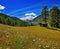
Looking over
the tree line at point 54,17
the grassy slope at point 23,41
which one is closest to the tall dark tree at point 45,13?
the tree line at point 54,17

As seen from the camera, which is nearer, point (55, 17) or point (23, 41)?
point (23, 41)

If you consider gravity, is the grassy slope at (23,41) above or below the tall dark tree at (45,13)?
below

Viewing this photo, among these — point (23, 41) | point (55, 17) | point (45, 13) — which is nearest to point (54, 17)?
point (55, 17)

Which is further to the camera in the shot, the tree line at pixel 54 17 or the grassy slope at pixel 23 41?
the tree line at pixel 54 17

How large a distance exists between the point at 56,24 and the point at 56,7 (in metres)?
9.29

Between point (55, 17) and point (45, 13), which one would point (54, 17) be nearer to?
point (55, 17)

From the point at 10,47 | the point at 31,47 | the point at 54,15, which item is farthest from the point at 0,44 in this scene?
the point at 54,15

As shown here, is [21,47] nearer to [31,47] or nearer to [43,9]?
[31,47]

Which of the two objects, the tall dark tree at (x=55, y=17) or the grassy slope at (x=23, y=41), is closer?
the grassy slope at (x=23, y=41)

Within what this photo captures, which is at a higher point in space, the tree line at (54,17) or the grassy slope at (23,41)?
the tree line at (54,17)

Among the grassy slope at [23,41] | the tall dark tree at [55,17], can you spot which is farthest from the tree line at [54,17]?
the grassy slope at [23,41]

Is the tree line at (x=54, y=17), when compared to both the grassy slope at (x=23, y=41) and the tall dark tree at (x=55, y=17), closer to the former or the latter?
the tall dark tree at (x=55, y=17)

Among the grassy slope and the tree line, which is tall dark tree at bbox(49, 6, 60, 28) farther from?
the grassy slope

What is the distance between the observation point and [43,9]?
348 feet
